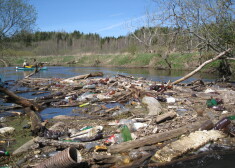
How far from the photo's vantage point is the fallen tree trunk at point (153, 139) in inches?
150

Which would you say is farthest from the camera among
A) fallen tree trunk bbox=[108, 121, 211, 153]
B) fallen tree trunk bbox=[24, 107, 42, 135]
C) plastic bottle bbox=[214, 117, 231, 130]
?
fallen tree trunk bbox=[24, 107, 42, 135]

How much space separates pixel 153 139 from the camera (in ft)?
13.5

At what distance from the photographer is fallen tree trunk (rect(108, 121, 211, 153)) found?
3812 millimetres

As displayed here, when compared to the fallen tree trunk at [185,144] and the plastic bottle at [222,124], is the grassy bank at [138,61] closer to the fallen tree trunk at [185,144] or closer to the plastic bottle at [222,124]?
the plastic bottle at [222,124]

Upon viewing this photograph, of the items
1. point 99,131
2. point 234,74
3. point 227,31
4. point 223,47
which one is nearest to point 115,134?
point 99,131

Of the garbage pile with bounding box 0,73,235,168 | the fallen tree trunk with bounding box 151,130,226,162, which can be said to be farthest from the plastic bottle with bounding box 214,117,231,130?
the fallen tree trunk with bounding box 151,130,226,162

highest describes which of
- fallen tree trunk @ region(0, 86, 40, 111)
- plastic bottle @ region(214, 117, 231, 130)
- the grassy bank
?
the grassy bank

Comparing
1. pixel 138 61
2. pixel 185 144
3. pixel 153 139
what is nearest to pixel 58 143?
pixel 153 139

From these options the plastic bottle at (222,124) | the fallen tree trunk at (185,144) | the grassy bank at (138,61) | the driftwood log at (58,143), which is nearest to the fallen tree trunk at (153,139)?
the fallen tree trunk at (185,144)

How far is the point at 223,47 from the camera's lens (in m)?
10.3

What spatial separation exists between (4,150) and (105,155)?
6.69 feet

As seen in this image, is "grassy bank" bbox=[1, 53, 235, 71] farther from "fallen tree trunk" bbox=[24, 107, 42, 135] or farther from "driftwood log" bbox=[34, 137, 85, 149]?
"driftwood log" bbox=[34, 137, 85, 149]

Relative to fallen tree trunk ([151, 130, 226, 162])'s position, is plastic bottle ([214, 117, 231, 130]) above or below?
above

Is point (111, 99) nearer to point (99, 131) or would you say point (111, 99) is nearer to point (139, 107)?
point (139, 107)
